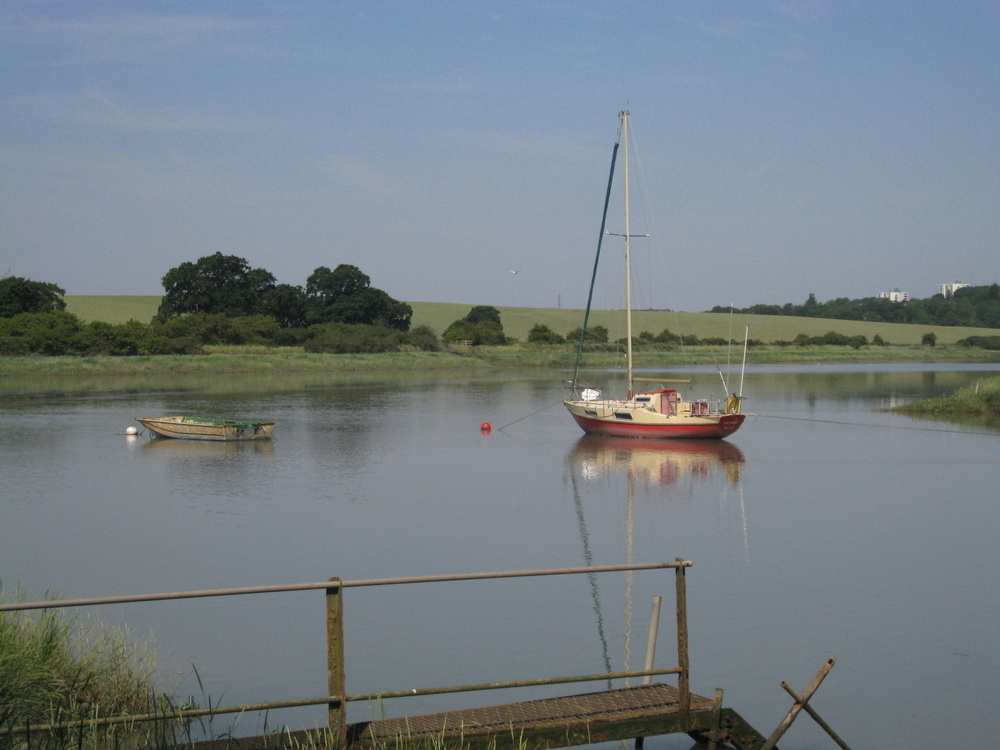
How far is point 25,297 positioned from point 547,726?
274ft

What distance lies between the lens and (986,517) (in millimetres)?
20891

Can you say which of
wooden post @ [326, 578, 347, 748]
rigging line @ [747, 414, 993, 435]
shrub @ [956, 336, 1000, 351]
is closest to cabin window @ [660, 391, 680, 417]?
rigging line @ [747, 414, 993, 435]

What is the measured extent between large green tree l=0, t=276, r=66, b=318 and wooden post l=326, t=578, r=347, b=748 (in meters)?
78.2

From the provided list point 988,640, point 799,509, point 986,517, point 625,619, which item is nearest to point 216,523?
point 625,619

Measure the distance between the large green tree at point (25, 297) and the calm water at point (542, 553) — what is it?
47411 mm

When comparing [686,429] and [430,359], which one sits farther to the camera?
[430,359]

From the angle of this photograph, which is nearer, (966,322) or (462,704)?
(462,704)

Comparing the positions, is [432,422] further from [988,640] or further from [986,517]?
[988,640]

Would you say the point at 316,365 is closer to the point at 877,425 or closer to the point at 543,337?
the point at 543,337

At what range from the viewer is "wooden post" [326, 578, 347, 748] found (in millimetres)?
7008

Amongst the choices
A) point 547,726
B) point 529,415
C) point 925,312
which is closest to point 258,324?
point 529,415

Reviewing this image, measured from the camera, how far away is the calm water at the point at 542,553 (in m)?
11.3

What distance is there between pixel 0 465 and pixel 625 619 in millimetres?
20593

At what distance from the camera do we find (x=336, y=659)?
716cm
